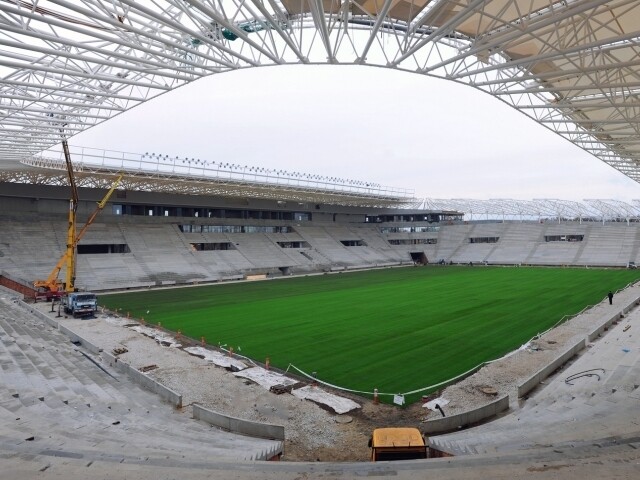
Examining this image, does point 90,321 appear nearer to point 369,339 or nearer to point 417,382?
point 369,339

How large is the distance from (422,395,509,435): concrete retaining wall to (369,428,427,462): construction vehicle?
1877 mm

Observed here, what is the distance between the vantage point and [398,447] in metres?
8.65

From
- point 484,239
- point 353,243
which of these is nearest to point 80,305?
point 353,243

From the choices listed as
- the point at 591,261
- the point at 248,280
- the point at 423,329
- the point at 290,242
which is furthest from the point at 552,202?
the point at 423,329

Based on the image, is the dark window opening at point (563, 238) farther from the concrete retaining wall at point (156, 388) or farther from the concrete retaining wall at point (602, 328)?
the concrete retaining wall at point (156, 388)

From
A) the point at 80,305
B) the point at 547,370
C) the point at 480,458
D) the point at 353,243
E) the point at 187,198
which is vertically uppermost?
the point at 187,198

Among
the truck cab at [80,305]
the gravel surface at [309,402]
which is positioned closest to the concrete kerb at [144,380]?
the gravel surface at [309,402]

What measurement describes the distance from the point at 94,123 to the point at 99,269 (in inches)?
872

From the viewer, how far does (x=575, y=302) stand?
29.4m

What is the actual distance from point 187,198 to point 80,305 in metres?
30.9

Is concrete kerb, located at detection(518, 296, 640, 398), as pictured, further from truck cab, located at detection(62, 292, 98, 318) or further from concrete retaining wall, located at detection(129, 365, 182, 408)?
truck cab, located at detection(62, 292, 98, 318)

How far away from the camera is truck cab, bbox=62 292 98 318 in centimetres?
2536

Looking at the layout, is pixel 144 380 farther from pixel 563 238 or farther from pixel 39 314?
pixel 563 238

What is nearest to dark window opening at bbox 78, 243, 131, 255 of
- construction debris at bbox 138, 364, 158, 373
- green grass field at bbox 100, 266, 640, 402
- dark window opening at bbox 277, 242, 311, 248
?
green grass field at bbox 100, 266, 640, 402
